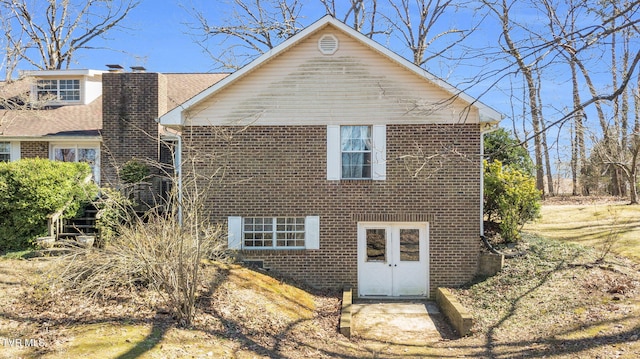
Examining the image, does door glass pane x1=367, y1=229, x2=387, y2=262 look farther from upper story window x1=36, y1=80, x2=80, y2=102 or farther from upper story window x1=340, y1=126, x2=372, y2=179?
upper story window x1=36, y1=80, x2=80, y2=102

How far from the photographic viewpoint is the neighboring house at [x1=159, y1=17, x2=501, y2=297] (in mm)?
13539

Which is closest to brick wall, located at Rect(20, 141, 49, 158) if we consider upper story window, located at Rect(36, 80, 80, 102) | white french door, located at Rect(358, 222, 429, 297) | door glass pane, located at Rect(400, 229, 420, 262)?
upper story window, located at Rect(36, 80, 80, 102)

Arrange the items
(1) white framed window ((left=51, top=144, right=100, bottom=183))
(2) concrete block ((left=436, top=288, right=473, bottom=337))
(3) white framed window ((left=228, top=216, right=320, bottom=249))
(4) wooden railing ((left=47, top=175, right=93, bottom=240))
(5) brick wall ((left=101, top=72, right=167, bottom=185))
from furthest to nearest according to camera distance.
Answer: (1) white framed window ((left=51, top=144, right=100, bottom=183))
(5) brick wall ((left=101, top=72, right=167, bottom=185))
(3) white framed window ((left=228, top=216, right=320, bottom=249))
(4) wooden railing ((left=47, top=175, right=93, bottom=240))
(2) concrete block ((left=436, top=288, right=473, bottom=337))

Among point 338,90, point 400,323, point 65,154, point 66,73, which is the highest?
point 66,73

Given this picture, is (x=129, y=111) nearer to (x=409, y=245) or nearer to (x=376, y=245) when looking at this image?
(x=376, y=245)

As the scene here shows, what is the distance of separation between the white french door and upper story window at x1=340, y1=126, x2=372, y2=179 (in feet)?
4.83

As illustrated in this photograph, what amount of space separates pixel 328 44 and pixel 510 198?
22.4ft

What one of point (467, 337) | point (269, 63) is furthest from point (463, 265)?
point (269, 63)

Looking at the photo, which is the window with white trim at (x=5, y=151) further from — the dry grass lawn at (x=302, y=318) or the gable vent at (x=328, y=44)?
the gable vent at (x=328, y=44)

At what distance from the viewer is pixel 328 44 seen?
13531 mm

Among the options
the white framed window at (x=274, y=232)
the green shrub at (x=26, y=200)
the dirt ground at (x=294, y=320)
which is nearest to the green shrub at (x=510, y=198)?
the dirt ground at (x=294, y=320)

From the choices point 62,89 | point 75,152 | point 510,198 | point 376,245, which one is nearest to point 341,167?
point 376,245

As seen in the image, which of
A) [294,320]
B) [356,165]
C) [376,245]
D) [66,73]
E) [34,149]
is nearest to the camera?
[294,320]

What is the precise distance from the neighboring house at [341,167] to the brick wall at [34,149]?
22.7 ft
